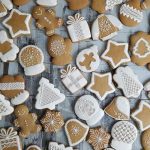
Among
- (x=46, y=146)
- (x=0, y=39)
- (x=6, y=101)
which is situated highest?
(x=0, y=39)

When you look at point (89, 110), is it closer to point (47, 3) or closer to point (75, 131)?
point (75, 131)

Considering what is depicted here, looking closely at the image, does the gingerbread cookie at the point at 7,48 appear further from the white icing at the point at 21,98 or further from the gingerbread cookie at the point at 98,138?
the gingerbread cookie at the point at 98,138

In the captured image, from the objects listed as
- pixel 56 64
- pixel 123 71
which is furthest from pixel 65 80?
pixel 123 71

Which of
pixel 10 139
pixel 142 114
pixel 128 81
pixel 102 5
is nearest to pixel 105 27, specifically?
pixel 102 5

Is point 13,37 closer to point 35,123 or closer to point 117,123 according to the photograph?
point 35,123

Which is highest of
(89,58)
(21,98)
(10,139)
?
(89,58)

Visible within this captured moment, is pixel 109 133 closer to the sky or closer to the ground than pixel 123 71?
closer to the ground

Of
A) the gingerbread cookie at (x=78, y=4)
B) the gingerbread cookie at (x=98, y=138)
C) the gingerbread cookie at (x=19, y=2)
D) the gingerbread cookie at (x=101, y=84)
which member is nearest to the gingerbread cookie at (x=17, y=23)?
the gingerbread cookie at (x=19, y=2)
